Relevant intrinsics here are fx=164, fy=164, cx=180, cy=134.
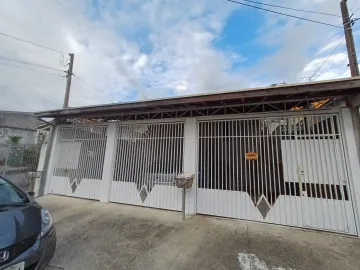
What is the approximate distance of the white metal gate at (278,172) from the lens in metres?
3.57

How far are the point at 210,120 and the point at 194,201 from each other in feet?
7.47

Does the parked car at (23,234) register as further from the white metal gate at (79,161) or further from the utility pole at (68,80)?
the utility pole at (68,80)

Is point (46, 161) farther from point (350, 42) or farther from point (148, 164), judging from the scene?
point (350, 42)

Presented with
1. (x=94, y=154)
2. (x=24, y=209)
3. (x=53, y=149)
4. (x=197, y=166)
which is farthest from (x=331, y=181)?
(x=53, y=149)

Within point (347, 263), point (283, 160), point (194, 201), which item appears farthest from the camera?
point (194, 201)

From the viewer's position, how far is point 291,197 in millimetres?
3781

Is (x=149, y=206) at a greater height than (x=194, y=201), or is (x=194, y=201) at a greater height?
(x=194, y=201)

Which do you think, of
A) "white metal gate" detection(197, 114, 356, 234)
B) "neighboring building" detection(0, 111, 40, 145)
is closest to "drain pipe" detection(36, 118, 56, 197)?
"white metal gate" detection(197, 114, 356, 234)

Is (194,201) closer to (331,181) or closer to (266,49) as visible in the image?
(331,181)

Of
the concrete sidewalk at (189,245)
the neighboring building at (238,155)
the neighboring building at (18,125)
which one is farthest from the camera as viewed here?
the neighboring building at (18,125)

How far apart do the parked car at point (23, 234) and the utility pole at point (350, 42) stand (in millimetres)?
7877

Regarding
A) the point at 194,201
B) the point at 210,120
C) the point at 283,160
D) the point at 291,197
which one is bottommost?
the point at 194,201

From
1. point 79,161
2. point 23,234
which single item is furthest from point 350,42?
point 79,161

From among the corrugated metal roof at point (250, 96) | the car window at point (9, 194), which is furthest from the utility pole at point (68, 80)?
the car window at point (9, 194)
